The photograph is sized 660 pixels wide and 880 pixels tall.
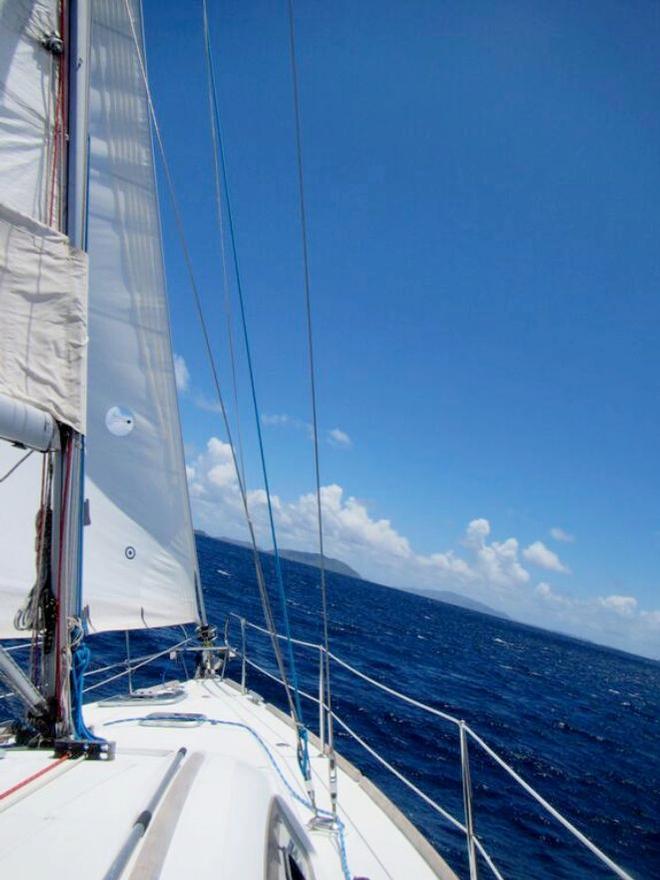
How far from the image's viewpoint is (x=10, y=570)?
4.35m

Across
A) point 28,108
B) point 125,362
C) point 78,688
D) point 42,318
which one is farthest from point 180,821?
point 28,108

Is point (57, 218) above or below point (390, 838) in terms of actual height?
above

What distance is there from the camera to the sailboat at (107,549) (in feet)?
8.34

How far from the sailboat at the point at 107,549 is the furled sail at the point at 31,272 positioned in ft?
0.04

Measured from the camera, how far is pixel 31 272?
132 inches

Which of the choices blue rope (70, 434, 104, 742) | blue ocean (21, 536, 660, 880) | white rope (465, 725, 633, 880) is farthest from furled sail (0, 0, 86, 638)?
blue ocean (21, 536, 660, 880)

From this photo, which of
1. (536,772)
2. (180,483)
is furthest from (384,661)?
(180,483)

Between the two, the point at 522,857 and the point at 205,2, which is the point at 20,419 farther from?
the point at 522,857

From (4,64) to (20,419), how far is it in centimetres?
277

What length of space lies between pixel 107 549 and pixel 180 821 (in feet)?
10.9

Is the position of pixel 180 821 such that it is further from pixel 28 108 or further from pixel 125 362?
pixel 28 108

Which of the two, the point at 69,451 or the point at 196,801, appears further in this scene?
the point at 69,451

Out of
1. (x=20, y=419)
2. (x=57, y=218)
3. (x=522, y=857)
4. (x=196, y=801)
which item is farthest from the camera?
(x=522, y=857)

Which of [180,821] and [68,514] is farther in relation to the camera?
[68,514]
